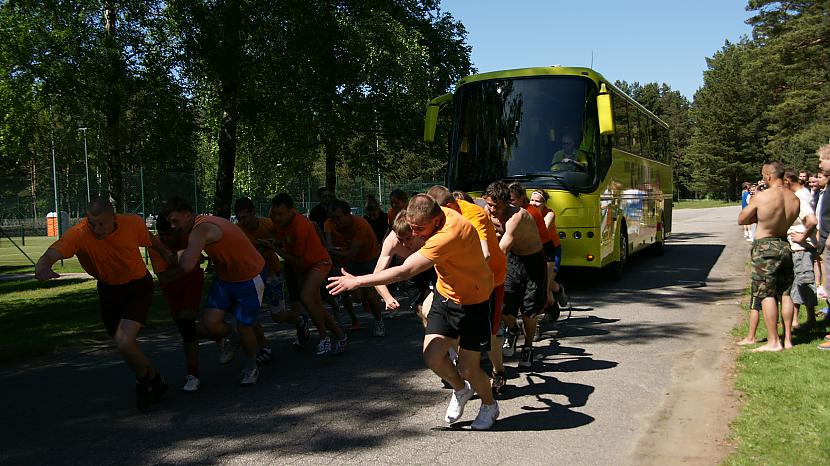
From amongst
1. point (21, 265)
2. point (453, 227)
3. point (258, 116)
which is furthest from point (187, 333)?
point (21, 265)

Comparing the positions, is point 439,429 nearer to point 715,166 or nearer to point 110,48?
point 110,48

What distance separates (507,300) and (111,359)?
4690 mm

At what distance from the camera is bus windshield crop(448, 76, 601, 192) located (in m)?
12.0

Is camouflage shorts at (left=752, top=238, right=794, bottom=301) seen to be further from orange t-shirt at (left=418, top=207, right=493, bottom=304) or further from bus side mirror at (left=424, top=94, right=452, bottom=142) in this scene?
bus side mirror at (left=424, top=94, right=452, bottom=142)

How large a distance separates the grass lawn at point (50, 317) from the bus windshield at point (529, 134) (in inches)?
223

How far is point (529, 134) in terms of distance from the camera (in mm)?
12117

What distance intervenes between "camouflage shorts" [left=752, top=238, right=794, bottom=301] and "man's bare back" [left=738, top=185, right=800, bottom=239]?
A: 0.10m

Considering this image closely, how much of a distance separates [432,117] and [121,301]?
756cm

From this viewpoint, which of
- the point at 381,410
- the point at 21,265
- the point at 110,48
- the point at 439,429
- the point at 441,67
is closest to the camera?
the point at 439,429

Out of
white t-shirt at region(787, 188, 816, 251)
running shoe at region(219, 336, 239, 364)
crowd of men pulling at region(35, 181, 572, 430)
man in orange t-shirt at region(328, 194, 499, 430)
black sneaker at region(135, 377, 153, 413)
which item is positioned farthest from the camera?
white t-shirt at region(787, 188, 816, 251)

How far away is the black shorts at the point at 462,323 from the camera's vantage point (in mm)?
5141

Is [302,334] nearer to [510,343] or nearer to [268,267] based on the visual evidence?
[268,267]

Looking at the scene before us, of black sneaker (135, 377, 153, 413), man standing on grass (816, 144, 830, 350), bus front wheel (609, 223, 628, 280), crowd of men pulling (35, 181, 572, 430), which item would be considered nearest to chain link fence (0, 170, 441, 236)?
bus front wheel (609, 223, 628, 280)

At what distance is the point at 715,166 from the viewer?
87.5m
